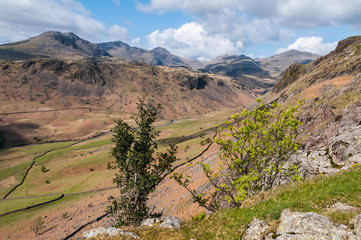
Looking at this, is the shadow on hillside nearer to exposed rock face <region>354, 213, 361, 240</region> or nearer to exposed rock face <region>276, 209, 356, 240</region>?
exposed rock face <region>276, 209, 356, 240</region>

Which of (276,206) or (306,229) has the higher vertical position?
(306,229)

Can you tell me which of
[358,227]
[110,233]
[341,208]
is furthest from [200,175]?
[358,227]

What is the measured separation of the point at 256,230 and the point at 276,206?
5.79 ft

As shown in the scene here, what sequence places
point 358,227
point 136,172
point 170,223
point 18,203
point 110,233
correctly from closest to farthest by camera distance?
point 358,227
point 110,233
point 170,223
point 136,172
point 18,203

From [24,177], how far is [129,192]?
77.7 meters

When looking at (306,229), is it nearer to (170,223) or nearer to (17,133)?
(170,223)

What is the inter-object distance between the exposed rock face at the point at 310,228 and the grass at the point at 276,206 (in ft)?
2.24

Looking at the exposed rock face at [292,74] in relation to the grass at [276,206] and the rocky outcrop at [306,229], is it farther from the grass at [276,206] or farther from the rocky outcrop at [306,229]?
the rocky outcrop at [306,229]

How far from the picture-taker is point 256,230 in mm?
8414

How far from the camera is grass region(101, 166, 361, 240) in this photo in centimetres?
871

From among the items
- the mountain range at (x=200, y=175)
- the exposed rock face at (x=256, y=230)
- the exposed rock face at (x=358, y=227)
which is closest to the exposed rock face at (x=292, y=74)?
the mountain range at (x=200, y=175)

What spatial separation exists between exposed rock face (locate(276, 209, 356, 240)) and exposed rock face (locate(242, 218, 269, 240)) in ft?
2.53

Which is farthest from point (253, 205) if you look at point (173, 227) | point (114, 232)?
point (114, 232)

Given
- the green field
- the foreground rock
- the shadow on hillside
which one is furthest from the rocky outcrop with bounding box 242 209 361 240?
the shadow on hillside
